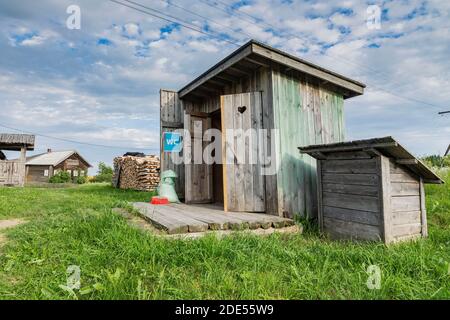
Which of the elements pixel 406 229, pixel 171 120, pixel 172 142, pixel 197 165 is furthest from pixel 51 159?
pixel 406 229

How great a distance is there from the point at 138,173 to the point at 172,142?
6593mm

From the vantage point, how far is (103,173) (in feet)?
108

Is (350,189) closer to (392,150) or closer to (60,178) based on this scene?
(392,150)

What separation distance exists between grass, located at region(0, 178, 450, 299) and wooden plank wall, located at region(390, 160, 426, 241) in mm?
288

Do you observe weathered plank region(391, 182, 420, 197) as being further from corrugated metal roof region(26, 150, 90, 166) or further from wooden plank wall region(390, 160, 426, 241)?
corrugated metal roof region(26, 150, 90, 166)

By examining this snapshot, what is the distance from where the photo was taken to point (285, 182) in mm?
5066

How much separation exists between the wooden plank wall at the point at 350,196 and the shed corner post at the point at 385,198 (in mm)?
56

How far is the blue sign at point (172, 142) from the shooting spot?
7643 mm

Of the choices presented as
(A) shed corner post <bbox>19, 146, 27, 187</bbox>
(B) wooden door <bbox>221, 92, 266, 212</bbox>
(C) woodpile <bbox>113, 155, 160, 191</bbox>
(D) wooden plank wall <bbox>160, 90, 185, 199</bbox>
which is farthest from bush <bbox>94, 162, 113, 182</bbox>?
(B) wooden door <bbox>221, 92, 266, 212</bbox>

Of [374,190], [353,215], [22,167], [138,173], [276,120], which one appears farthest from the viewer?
[22,167]

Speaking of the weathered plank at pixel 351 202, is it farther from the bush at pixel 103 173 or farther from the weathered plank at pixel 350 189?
the bush at pixel 103 173

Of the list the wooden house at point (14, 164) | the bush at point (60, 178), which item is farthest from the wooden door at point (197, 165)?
the bush at point (60, 178)

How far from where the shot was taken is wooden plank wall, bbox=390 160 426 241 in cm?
389
